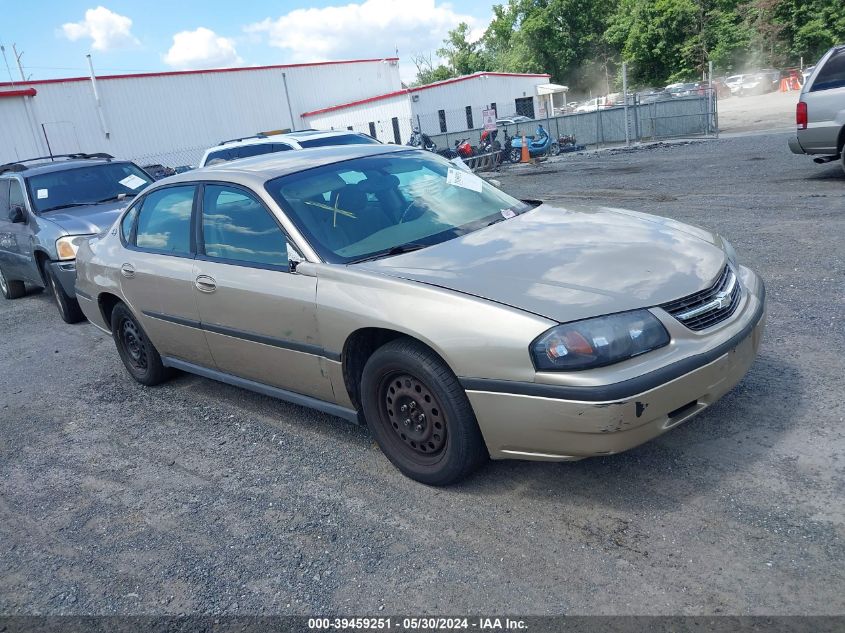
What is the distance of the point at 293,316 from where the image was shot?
3777 millimetres

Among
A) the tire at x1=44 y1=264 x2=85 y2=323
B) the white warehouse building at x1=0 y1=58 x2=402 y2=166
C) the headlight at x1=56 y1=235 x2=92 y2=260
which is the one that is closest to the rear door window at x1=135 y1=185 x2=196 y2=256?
the headlight at x1=56 y1=235 x2=92 y2=260

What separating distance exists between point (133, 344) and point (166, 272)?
120cm

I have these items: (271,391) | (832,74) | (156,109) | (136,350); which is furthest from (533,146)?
(271,391)

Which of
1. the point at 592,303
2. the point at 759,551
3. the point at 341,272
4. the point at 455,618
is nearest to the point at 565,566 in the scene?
the point at 455,618

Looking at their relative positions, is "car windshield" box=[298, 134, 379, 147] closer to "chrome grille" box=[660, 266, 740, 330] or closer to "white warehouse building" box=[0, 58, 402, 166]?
"chrome grille" box=[660, 266, 740, 330]

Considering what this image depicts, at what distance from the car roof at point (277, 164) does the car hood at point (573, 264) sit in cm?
101

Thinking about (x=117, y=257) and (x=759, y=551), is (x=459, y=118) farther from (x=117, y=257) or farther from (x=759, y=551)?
(x=759, y=551)

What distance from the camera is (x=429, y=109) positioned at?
37469 millimetres

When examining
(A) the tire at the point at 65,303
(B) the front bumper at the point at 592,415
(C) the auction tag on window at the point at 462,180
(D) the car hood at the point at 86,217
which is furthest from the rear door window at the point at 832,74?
(A) the tire at the point at 65,303

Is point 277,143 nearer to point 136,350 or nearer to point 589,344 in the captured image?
point 136,350

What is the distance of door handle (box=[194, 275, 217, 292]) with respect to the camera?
425cm

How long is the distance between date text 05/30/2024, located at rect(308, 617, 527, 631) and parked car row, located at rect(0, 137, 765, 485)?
29.5 inches

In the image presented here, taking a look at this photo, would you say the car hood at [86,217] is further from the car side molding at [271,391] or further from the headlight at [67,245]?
the car side molding at [271,391]

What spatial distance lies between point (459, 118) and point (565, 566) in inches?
1458
